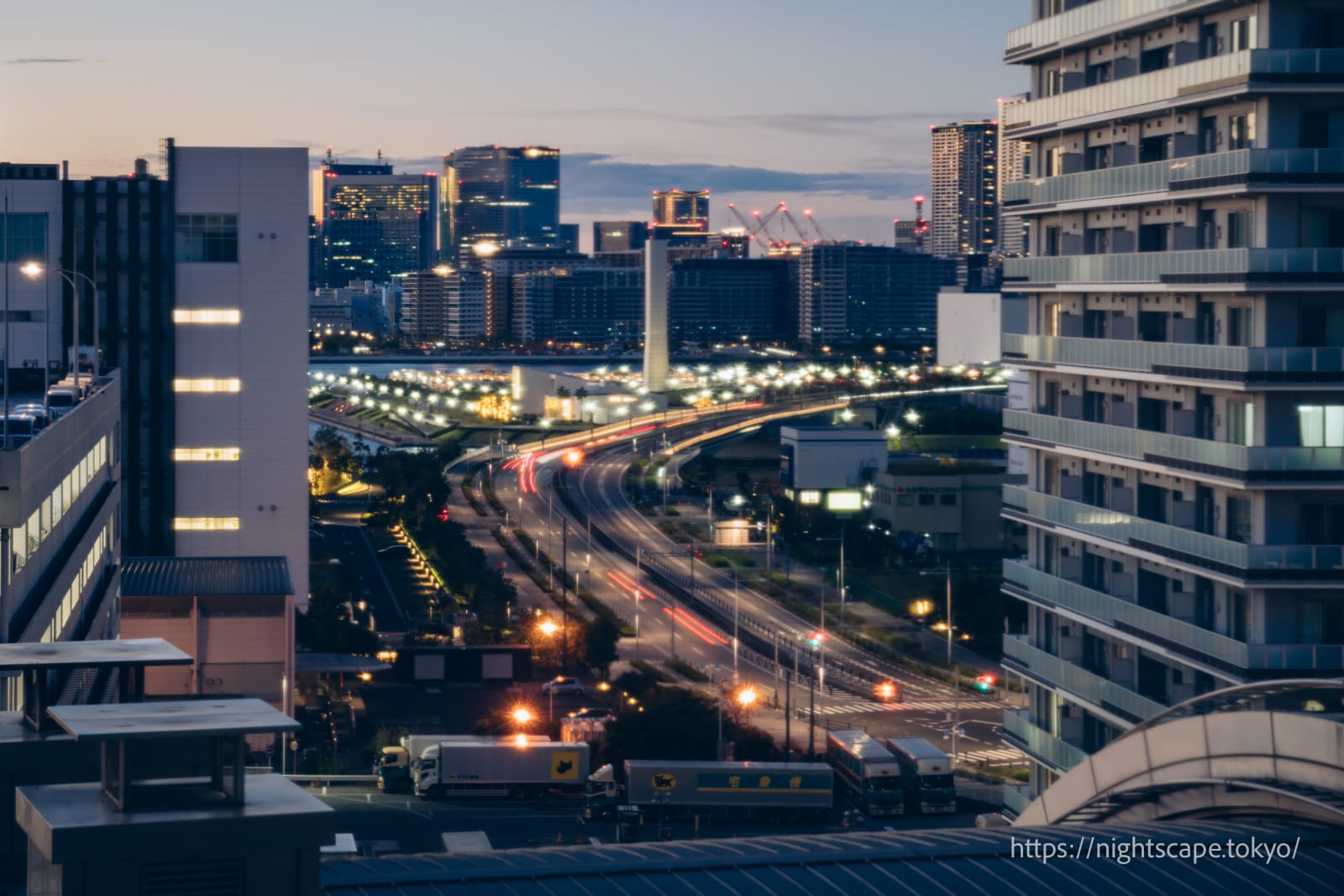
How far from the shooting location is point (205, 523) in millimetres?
65250

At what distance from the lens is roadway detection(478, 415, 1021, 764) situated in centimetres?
5781

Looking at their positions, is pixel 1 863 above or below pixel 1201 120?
below

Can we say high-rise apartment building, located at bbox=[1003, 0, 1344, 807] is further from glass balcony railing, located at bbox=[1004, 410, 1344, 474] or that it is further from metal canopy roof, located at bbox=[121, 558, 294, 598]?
metal canopy roof, located at bbox=[121, 558, 294, 598]

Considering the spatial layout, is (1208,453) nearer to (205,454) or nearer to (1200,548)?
(1200,548)

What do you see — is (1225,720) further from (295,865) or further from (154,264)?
(154,264)

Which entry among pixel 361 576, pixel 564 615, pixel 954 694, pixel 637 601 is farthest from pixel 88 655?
pixel 361 576

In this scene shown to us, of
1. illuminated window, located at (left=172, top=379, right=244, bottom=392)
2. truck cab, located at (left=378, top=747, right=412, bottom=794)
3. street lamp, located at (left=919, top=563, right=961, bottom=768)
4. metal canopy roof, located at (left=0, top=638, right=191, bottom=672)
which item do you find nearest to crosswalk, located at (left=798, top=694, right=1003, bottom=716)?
street lamp, located at (left=919, top=563, right=961, bottom=768)

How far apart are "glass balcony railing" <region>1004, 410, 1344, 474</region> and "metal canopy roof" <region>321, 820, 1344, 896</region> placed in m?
9.92

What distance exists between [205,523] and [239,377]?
16.8 feet

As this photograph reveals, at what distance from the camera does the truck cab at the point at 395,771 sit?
159 ft

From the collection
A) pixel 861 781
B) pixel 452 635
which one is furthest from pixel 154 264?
pixel 861 781

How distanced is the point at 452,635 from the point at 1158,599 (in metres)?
46.0

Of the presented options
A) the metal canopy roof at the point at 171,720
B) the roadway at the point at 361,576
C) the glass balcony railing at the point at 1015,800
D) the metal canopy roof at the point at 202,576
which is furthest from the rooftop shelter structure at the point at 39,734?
the roadway at the point at 361,576

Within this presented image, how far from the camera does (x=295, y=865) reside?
11.0 meters
